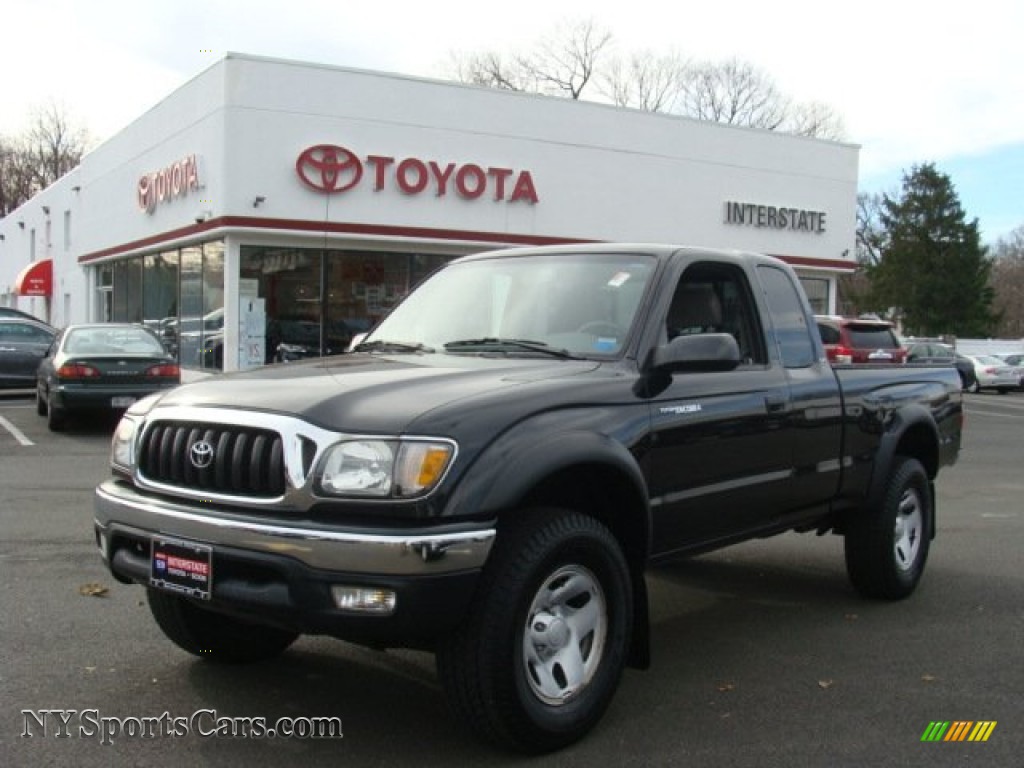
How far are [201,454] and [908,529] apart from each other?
14.1 ft

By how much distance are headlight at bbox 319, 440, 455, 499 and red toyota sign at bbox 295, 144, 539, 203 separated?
18.1 meters

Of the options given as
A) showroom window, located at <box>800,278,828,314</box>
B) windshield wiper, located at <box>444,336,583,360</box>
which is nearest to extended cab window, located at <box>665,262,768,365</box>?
windshield wiper, located at <box>444,336,583,360</box>

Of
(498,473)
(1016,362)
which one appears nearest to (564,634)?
(498,473)

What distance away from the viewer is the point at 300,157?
2055 centimetres

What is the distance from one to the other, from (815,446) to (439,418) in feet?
8.23

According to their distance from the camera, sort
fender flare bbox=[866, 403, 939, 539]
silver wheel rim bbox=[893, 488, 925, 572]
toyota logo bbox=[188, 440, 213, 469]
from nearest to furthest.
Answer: toyota logo bbox=[188, 440, 213, 469], fender flare bbox=[866, 403, 939, 539], silver wheel rim bbox=[893, 488, 925, 572]

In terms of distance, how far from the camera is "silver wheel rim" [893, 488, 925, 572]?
6.03 m

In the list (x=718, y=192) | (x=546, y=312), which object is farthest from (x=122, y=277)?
(x=546, y=312)

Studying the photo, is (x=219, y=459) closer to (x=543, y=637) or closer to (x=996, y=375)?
(x=543, y=637)

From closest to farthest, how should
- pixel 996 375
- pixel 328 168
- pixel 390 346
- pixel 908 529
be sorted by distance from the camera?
pixel 390 346, pixel 908 529, pixel 328 168, pixel 996 375

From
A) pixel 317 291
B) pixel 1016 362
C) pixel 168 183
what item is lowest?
pixel 1016 362

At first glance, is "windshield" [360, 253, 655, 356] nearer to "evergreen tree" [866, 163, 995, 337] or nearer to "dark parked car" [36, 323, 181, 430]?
"dark parked car" [36, 323, 181, 430]

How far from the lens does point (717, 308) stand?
16.6 ft

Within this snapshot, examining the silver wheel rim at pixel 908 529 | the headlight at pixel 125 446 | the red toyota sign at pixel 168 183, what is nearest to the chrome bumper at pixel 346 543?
the headlight at pixel 125 446
